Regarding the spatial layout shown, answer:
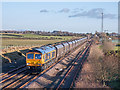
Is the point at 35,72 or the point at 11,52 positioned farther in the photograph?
the point at 11,52

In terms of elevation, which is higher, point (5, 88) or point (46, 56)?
point (46, 56)

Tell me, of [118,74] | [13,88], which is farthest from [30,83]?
[118,74]

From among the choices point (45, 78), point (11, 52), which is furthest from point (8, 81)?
point (11, 52)

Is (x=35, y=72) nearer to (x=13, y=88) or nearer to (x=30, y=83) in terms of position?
(x=30, y=83)

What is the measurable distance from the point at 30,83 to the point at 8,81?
2482 millimetres

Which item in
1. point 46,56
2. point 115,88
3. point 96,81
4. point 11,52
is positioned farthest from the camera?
point 11,52

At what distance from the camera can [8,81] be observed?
15828 mm

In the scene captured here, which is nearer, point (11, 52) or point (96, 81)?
point (96, 81)

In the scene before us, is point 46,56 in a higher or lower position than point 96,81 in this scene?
higher

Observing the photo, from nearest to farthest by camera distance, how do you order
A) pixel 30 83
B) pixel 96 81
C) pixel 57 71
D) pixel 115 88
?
1. pixel 115 88
2. pixel 30 83
3. pixel 96 81
4. pixel 57 71

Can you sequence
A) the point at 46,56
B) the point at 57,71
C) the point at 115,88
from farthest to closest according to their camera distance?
1. the point at 57,71
2. the point at 46,56
3. the point at 115,88

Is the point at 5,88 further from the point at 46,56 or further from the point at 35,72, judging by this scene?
the point at 46,56

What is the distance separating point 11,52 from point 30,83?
2101cm

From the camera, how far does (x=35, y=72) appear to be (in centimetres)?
1791
